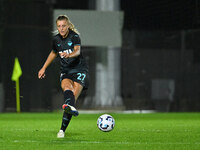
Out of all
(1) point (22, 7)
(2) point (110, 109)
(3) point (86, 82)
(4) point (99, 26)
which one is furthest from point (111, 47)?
(3) point (86, 82)

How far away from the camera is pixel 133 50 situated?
2108 centimetres

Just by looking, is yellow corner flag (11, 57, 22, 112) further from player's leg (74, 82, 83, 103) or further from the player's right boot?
the player's right boot

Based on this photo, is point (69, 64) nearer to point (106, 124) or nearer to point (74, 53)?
point (74, 53)

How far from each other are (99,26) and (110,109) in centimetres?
335

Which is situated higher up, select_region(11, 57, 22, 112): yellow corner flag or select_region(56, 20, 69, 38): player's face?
select_region(56, 20, 69, 38): player's face

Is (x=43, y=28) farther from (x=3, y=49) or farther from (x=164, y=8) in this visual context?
(x=164, y=8)

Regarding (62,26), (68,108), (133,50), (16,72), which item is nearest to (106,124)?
(68,108)

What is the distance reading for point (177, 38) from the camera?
70.7 ft

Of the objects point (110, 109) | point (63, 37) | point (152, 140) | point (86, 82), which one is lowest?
point (110, 109)

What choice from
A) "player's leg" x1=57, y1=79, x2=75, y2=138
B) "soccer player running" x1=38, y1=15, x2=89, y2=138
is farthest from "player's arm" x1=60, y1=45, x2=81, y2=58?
"player's leg" x1=57, y1=79, x2=75, y2=138

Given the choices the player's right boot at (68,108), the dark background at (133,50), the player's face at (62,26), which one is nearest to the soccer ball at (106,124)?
the player's right boot at (68,108)

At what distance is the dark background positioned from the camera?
1959 cm

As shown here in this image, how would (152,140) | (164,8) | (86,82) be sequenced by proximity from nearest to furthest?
(152,140), (86,82), (164,8)

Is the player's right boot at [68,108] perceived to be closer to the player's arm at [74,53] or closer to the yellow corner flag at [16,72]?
the player's arm at [74,53]
